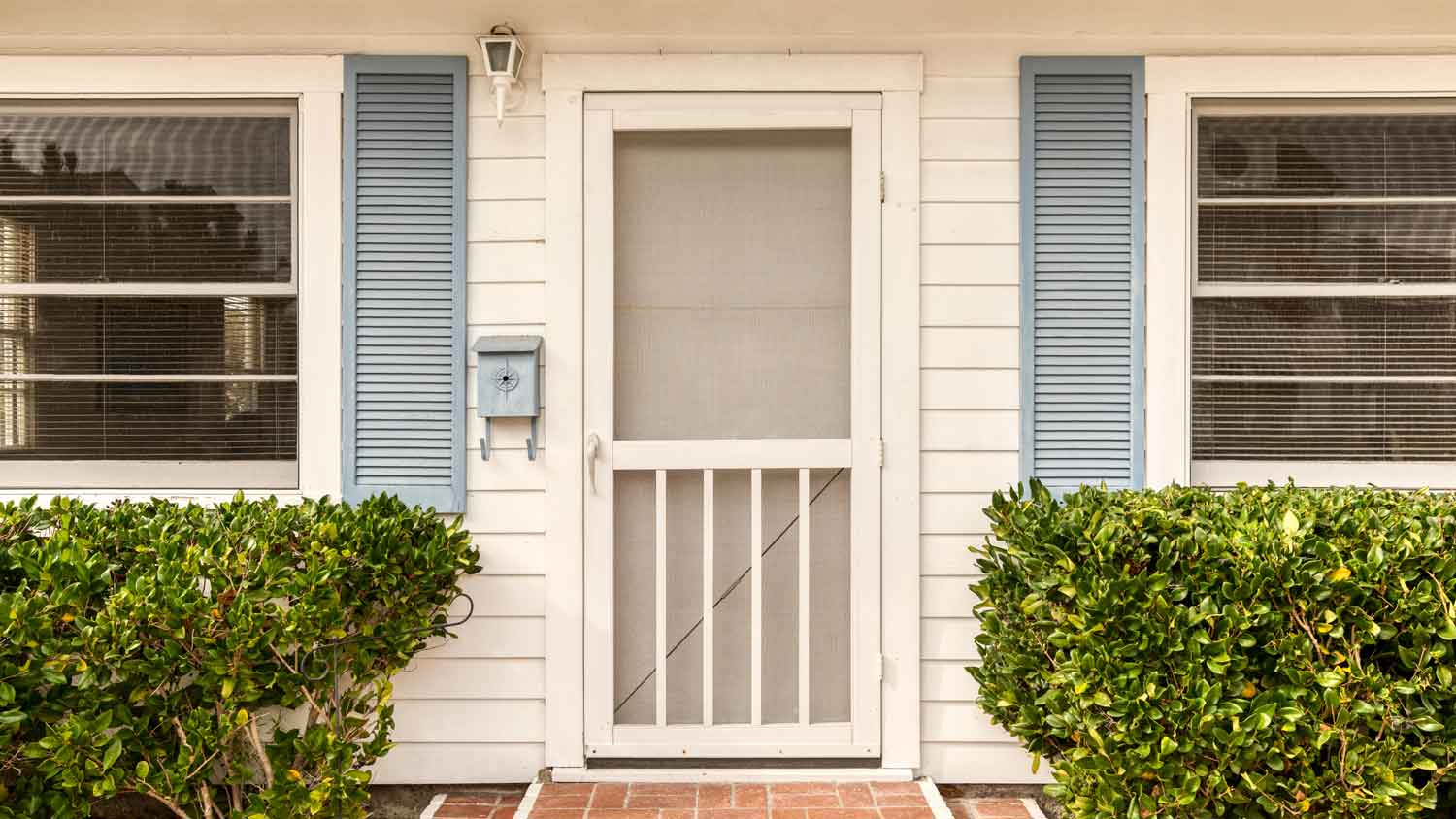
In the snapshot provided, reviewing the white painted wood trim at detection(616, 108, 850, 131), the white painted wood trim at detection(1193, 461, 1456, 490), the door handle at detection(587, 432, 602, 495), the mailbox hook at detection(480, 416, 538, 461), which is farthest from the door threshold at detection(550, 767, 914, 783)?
the white painted wood trim at detection(616, 108, 850, 131)

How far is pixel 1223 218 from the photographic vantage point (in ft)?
9.68

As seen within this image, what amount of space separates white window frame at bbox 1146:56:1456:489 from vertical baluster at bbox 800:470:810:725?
1.06m

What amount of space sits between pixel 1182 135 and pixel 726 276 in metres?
1.45

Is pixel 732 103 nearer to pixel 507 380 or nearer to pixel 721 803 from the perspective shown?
pixel 507 380

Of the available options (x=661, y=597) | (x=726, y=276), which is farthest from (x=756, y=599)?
(x=726, y=276)

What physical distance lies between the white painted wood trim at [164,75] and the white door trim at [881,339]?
29.6 inches

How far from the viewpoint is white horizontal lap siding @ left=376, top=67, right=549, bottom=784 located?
290 cm

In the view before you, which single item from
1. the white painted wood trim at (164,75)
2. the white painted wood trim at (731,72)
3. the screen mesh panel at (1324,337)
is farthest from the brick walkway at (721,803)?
the white painted wood trim at (164,75)

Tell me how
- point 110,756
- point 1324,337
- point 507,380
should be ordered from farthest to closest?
point 1324,337
point 507,380
point 110,756

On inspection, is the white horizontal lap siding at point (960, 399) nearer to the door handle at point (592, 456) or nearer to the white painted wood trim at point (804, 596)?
the white painted wood trim at point (804, 596)

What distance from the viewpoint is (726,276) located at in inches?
115

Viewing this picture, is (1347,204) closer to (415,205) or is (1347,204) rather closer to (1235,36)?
(1235,36)

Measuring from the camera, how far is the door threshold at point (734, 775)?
285 cm

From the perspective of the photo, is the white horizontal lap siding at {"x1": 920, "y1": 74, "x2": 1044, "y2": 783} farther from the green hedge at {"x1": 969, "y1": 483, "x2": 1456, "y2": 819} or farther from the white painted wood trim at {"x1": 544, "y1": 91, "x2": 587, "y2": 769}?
the white painted wood trim at {"x1": 544, "y1": 91, "x2": 587, "y2": 769}
